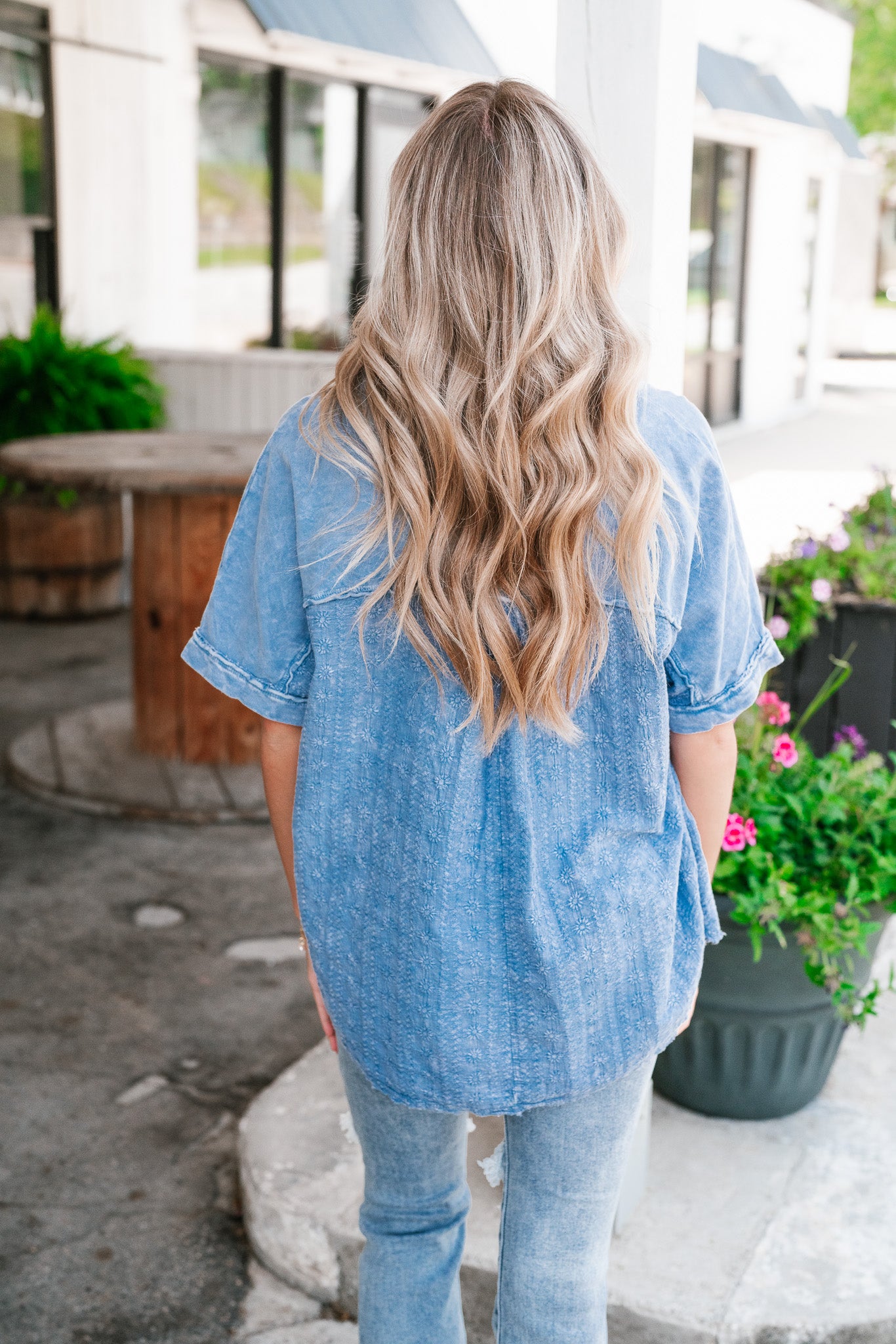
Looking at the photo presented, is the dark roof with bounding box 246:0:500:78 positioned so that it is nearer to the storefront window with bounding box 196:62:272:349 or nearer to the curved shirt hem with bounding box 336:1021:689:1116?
the storefront window with bounding box 196:62:272:349

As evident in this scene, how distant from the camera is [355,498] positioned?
128cm

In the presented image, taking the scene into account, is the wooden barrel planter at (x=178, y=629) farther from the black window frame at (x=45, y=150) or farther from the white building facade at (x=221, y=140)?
the black window frame at (x=45, y=150)

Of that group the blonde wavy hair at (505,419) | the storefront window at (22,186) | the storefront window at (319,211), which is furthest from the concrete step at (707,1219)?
the storefront window at (319,211)

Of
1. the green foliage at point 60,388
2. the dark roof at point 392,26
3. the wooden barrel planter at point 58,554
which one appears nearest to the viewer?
the green foliage at point 60,388

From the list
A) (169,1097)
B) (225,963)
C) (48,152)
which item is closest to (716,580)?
(169,1097)

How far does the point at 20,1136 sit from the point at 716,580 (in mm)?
2041

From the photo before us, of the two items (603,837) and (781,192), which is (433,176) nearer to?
(603,837)

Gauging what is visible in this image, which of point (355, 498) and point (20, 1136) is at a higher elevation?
point (355, 498)

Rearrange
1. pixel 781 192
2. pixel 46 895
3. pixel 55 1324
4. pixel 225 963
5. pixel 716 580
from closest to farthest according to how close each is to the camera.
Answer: pixel 716 580 → pixel 55 1324 → pixel 225 963 → pixel 46 895 → pixel 781 192

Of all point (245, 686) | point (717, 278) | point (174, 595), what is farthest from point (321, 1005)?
point (717, 278)

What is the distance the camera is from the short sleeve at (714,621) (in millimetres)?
1338

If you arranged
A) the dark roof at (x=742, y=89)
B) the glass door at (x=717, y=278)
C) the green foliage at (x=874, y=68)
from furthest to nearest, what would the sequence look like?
the green foliage at (x=874, y=68) → the glass door at (x=717, y=278) → the dark roof at (x=742, y=89)

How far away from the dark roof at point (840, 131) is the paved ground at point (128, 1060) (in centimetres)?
1192

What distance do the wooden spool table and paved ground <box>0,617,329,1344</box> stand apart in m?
0.20
